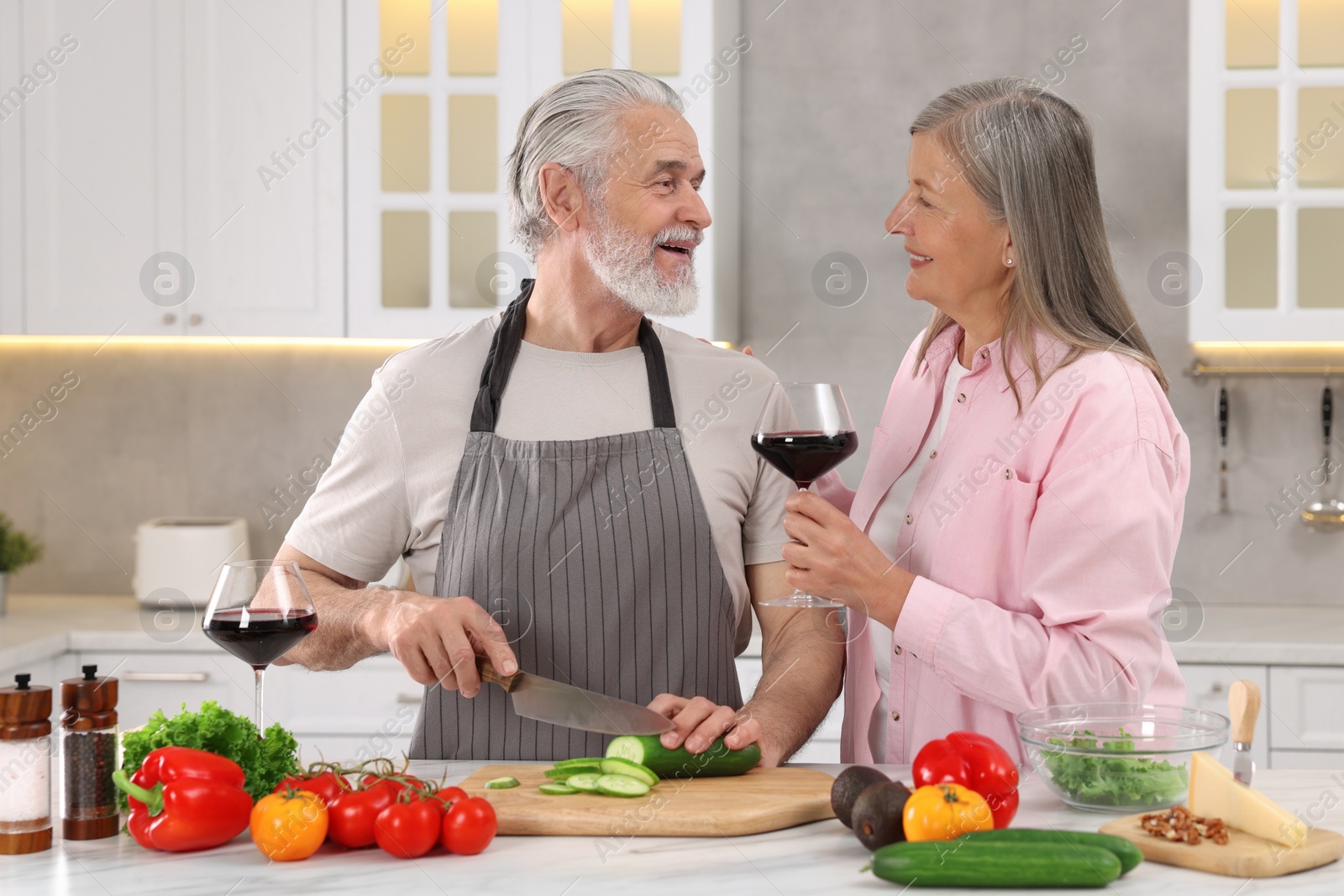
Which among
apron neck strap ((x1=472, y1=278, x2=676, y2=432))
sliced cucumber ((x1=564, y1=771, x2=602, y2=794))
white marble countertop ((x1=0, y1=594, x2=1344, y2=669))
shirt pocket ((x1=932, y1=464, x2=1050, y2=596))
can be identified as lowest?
white marble countertop ((x1=0, y1=594, x2=1344, y2=669))

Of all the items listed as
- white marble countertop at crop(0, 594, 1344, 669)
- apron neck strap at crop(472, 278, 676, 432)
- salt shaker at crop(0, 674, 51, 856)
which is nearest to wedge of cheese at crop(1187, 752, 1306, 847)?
apron neck strap at crop(472, 278, 676, 432)

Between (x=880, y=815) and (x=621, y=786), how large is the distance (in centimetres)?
28

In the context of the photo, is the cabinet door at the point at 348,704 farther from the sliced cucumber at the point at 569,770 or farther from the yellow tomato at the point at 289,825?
the yellow tomato at the point at 289,825

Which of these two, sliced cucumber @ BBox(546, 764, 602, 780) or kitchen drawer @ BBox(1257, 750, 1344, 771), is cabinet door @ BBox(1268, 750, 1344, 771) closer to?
kitchen drawer @ BBox(1257, 750, 1344, 771)

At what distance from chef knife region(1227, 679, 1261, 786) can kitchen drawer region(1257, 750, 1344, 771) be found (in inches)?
64.3

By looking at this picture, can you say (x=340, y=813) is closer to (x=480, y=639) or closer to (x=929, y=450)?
(x=480, y=639)

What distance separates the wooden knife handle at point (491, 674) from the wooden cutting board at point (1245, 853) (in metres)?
0.66

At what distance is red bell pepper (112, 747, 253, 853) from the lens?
1.20 m

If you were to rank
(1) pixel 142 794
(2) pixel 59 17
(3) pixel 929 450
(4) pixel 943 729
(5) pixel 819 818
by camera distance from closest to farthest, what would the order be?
(1) pixel 142 794, (5) pixel 819 818, (4) pixel 943 729, (3) pixel 929 450, (2) pixel 59 17

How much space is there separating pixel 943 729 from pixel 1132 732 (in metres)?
0.32

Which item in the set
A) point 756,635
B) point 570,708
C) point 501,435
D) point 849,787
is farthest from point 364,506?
point 756,635

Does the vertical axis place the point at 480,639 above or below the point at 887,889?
above

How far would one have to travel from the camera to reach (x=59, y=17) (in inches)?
121

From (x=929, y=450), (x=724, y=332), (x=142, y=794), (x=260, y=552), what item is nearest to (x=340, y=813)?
(x=142, y=794)
